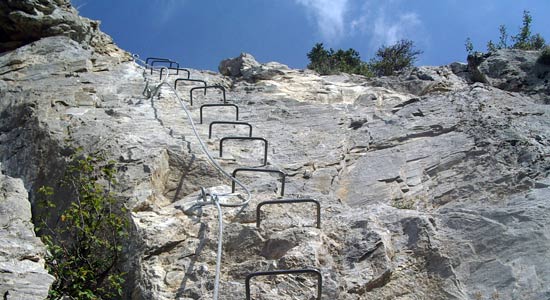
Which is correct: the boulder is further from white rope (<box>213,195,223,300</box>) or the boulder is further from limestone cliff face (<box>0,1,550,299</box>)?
white rope (<box>213,195,223,300</box>)

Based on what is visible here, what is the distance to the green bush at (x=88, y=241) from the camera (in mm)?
5086

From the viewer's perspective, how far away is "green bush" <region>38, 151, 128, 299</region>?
5.09 m

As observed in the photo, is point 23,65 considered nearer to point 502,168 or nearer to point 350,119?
point 350,119

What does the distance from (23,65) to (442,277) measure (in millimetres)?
9371

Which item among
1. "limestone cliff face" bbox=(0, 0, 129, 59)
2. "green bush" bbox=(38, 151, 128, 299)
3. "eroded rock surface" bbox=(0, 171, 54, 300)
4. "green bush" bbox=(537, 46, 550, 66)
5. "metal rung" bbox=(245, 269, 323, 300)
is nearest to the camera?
"eroded rock surface" bbox=(0, 171, 54, 300)

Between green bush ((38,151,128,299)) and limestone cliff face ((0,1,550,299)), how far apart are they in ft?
0.59

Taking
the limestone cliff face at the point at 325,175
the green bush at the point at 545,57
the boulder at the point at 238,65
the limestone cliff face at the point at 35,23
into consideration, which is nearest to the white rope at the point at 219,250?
the limestone cliff face at the point at 325,175

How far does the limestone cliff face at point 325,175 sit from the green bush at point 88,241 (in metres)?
0.18

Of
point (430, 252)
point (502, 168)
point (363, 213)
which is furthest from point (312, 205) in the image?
point (502, 168)

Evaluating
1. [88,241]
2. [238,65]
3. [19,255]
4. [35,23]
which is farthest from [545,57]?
[35,23]

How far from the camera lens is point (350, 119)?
8812 millimetres

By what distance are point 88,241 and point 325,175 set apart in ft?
9.50

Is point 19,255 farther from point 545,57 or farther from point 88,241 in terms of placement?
point 545,57

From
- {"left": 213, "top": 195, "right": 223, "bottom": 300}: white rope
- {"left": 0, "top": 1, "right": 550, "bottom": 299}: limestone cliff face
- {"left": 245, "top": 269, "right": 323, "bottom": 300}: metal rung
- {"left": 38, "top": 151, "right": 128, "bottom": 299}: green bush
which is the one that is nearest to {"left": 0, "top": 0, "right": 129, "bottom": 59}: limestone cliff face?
{"left": 0, "top": 1, "right": 550, "bottom": 299}: limestone cliff face
